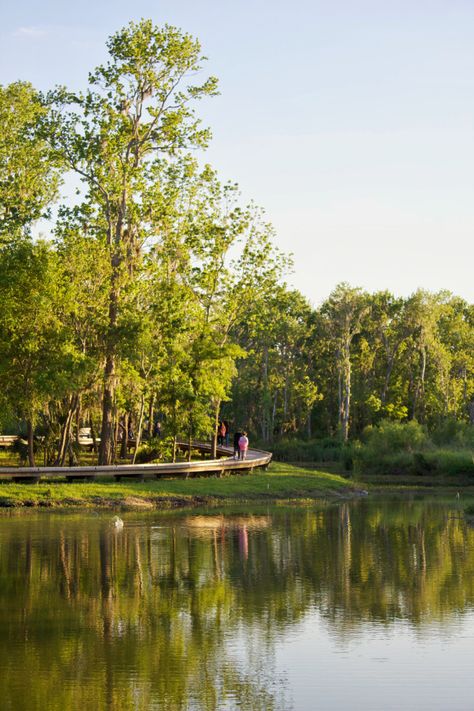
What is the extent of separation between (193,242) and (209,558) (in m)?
27.8

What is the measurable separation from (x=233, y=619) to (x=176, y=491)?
24077mm

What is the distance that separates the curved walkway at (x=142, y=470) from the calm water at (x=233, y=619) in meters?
9.51

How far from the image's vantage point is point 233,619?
16.8 meters

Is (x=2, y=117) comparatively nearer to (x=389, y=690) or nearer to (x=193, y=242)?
(x=193, y=242)

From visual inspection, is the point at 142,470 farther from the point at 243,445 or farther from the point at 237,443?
the point at 237,443

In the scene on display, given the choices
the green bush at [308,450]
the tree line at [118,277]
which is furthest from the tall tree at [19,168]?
the green bush at [308,450]

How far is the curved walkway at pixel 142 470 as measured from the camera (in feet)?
129

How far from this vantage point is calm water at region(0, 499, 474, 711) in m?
12.4

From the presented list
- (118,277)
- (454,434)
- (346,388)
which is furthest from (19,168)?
(346,388)

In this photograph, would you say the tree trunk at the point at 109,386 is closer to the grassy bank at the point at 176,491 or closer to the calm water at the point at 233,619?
the grassy bank at the point at 176,491

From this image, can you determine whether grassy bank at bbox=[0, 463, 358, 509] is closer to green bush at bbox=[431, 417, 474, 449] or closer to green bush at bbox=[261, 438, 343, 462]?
green bush at bbox=[431, 417, 474, 449]

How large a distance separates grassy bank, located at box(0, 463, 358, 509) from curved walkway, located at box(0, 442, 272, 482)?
0.42 metres

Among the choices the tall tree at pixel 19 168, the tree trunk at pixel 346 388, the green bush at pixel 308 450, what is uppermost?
the tall tree at pixel 19 168

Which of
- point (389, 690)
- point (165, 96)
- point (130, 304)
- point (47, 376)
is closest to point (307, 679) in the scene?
point (389, 690)
